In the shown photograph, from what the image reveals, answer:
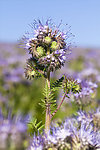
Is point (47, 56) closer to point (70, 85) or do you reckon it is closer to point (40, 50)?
point (40, 50)

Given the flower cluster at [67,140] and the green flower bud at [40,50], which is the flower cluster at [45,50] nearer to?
the green flower bud at [40,50]

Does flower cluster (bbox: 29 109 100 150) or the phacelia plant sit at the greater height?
the phacelia plant

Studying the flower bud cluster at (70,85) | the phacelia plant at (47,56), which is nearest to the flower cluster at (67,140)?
the phacelia plant at (47,56)

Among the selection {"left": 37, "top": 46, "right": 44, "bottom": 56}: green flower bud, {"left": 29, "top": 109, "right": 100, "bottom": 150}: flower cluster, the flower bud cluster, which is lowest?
{"left": 29, "top": 109, "right": 100, "bottom": 150}: flower cluster

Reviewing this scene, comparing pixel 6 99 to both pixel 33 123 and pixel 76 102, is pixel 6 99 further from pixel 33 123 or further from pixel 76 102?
pixel 33 123

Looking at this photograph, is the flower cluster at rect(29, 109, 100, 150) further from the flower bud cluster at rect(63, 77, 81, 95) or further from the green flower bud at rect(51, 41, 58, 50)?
the green flower bud at rect(51, 41, 58, 50)

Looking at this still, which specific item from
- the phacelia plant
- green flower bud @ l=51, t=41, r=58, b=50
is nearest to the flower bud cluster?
the phacelia plant

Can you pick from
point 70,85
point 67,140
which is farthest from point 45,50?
point 67,140

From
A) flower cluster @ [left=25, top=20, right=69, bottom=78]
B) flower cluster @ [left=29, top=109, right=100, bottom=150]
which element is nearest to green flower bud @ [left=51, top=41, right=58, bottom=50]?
flower cluster @ [left=25, top=20, right=69, bottom=78]

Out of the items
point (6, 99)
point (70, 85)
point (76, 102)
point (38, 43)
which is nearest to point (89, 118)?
point (76, 102)
